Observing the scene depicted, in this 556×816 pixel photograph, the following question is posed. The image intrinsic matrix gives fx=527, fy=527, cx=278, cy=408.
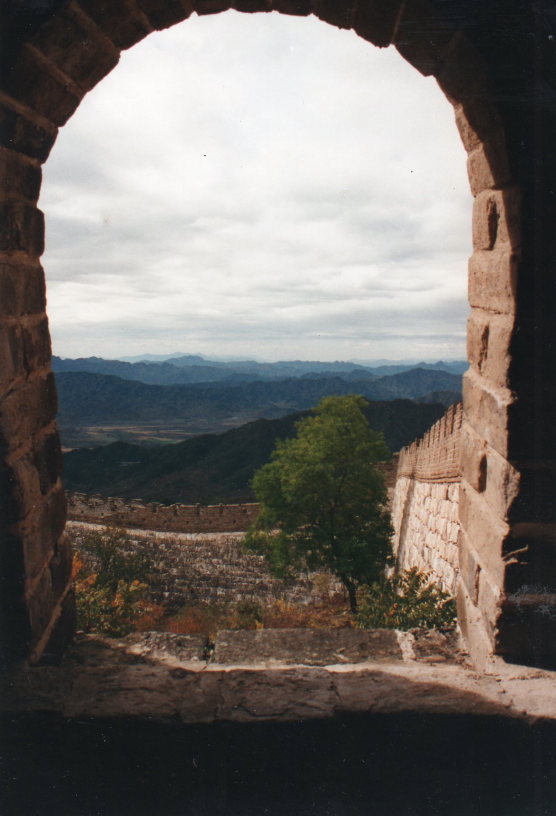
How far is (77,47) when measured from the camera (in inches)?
77.9

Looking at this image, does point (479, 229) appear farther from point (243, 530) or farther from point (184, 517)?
point (184, 517)

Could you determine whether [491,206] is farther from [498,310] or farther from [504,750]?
[504,750]

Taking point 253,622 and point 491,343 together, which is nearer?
point 491,343

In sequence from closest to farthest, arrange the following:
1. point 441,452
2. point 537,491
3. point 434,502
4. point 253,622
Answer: point 537,491
point 441,452
point 253,622
point 434,502

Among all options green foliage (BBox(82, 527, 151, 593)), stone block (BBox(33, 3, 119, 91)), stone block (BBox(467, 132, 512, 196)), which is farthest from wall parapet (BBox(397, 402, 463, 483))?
green foliage (BBox(82, 527, 151, 593))

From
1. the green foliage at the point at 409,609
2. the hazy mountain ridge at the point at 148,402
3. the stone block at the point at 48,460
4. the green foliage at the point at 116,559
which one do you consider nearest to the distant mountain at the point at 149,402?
the hazy mountain ridge at the point at 148,402

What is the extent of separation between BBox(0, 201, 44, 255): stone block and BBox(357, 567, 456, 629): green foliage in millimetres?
2598

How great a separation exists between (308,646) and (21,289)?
202cm

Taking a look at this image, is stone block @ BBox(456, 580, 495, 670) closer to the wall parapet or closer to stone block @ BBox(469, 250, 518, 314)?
stone block @ BBox(469, 250, 518, 314)

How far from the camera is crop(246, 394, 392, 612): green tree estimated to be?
10242mm

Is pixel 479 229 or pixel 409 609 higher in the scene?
pixel 479 229

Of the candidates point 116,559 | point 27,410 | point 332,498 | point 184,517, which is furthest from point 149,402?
point 27,410

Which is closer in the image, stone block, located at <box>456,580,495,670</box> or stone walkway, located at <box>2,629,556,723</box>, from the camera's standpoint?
stone walkway, located at <box>2,629,556,723</box>

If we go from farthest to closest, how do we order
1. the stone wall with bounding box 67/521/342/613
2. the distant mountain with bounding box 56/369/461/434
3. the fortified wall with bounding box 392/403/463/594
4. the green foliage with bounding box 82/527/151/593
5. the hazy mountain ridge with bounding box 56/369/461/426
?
the hazy mountain ridge with bounding box 56/369/461/426 → the distant mountain with bounding box 56/369/461/434 → the green foliage with bounding box 82/527/151/593 → the stone wall with bounding box 67/521/342/613 → the fortified wall with bounding box 392/403/463/594
